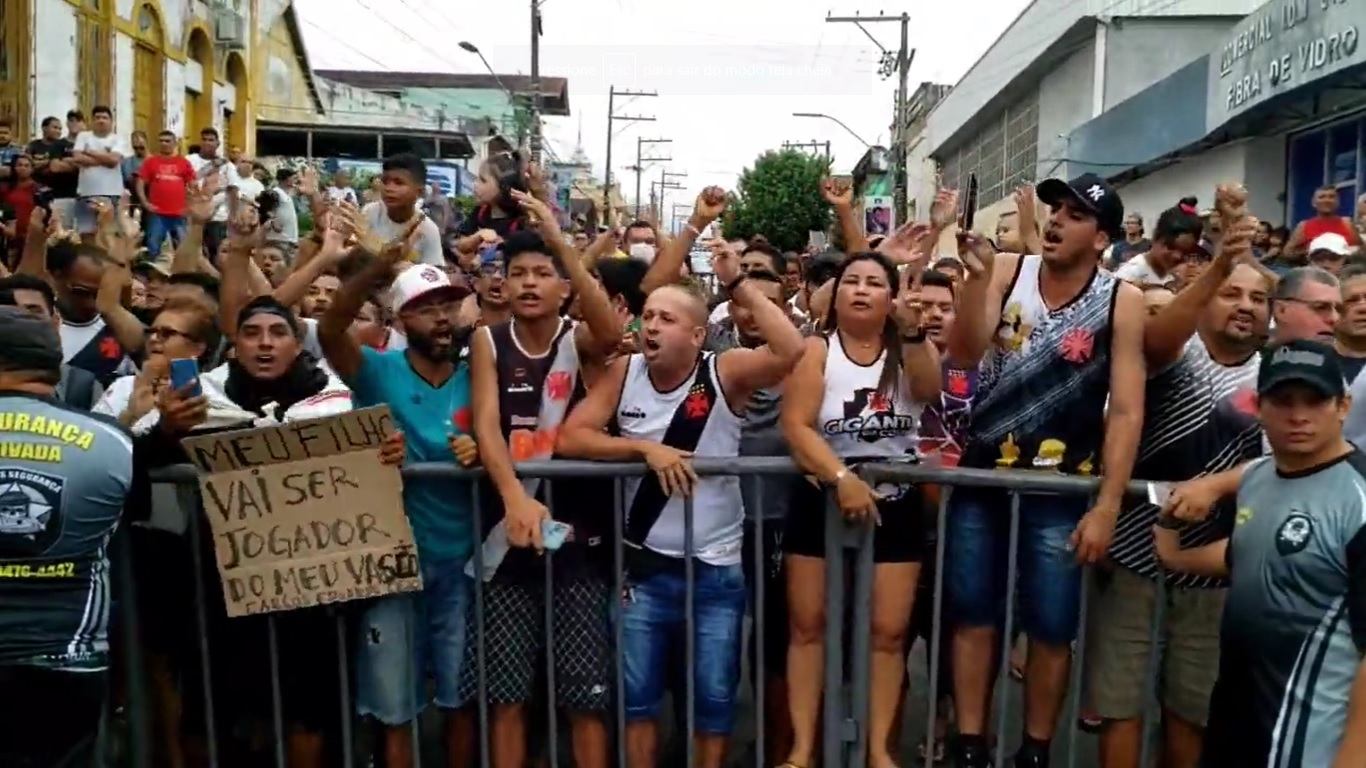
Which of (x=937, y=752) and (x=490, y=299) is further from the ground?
(x=490, y=299)

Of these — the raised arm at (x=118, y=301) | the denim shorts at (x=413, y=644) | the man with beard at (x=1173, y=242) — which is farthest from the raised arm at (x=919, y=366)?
the raised arm at (x=118, y=301)

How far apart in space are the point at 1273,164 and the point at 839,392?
15390mm

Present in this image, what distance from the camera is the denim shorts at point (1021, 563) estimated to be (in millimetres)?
3994

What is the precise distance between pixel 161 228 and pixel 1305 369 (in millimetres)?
13427

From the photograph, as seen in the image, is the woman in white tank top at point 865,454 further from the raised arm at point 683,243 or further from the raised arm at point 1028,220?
the raised arm at point 1028,220

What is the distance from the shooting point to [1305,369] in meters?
3.07

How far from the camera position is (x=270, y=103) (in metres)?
33.4

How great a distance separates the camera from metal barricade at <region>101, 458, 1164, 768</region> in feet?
12.9

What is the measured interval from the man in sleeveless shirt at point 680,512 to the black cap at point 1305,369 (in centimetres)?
148

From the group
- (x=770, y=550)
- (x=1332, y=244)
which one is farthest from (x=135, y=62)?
(x=770, y=550)

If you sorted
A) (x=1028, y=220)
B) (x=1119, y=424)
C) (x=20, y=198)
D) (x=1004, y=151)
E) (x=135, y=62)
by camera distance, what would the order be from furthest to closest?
(x=1004, y=151) → (x=135, y=62) → (x=20, y=198) → (x=1028, y=220) → (x=1119, y=424)

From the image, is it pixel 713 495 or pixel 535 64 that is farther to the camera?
Answer: pixel 535 64

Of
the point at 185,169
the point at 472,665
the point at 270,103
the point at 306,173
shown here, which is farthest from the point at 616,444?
the point at 270,103

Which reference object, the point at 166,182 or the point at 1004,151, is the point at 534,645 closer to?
the point at 166,182
